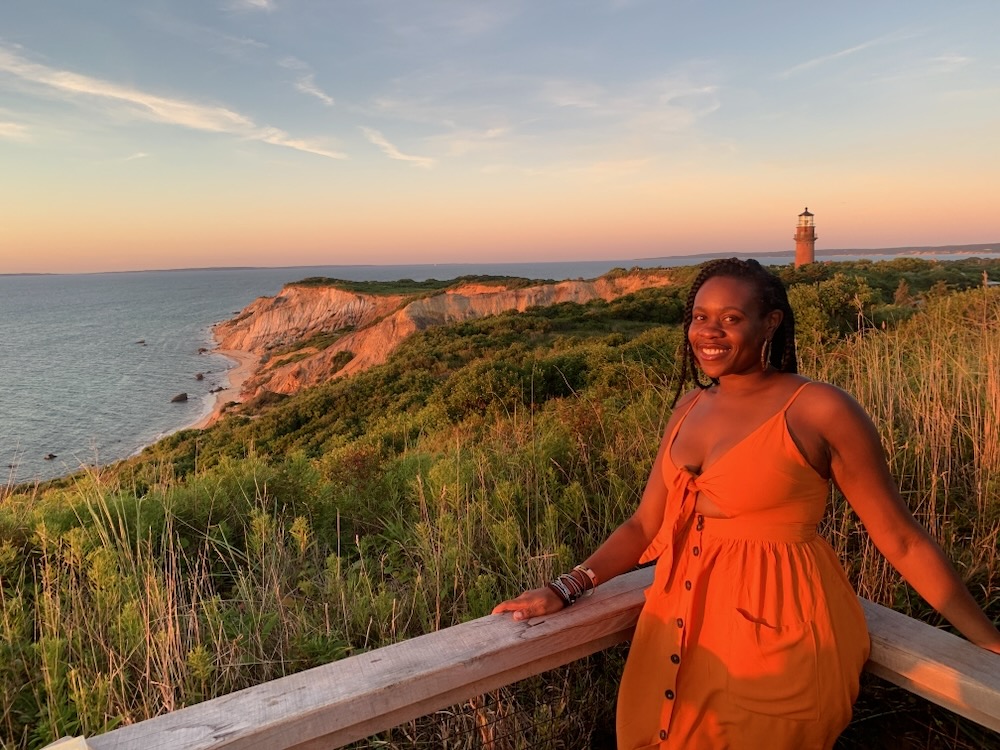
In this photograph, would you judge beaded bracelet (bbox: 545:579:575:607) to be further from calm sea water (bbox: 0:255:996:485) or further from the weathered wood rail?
calm sea water (bbox: 0:255:996:485)

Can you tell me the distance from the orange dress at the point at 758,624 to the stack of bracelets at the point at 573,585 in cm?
24

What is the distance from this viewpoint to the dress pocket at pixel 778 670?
1.57 metres

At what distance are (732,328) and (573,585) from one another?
866 mm

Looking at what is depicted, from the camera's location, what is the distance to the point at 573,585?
1895 mm

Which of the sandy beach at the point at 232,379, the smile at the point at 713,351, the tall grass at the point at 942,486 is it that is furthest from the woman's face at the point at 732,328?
the sandy beach at the point at 232,379

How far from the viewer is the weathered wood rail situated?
130 centimetres

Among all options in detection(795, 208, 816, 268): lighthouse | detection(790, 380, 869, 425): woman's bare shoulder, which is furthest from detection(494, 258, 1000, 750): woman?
detection(795, 208, 816, 268): lighthouse

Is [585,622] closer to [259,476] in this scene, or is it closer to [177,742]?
[177,742]

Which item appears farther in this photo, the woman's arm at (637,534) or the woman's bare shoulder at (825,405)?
the woman's arm at (637,534)

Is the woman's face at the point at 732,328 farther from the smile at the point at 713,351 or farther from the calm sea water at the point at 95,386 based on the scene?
the calm sea water at the point at 95,386

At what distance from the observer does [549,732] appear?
7.16 ft

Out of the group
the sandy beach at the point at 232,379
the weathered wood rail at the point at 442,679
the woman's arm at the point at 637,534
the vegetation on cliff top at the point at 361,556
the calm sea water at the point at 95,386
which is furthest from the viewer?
the sandy beach at the point at 232,379

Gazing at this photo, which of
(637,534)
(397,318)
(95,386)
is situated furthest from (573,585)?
(95,386)

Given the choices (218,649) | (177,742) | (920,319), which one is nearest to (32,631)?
(218,649)
